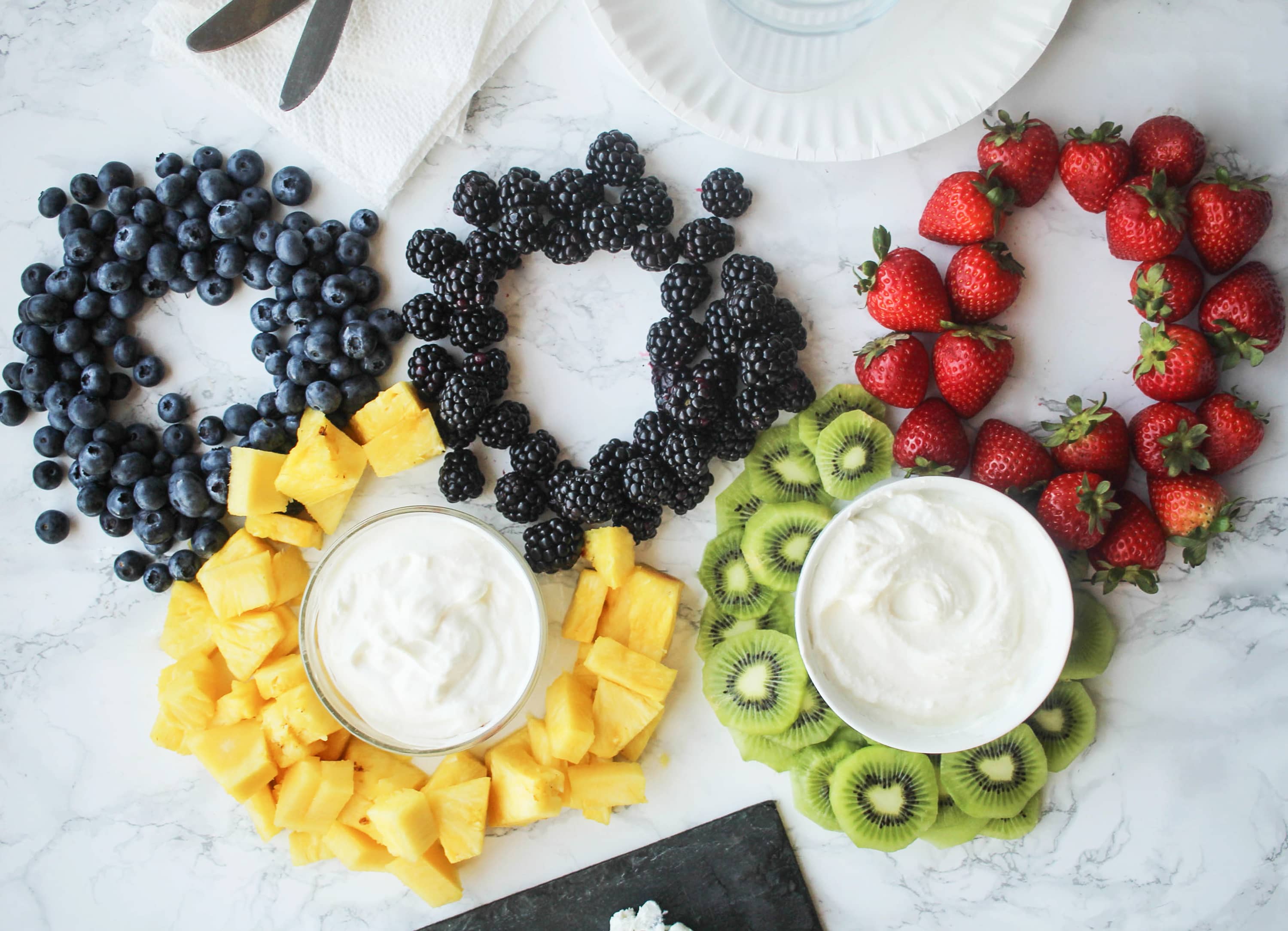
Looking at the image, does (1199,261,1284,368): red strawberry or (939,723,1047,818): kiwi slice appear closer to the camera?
(1199,261,1284,368): red strawberry

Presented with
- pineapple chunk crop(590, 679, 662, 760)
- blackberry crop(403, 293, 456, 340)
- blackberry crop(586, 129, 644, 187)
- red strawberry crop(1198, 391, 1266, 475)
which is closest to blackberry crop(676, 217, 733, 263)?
blackberry crop(586, 129, 644, 187)

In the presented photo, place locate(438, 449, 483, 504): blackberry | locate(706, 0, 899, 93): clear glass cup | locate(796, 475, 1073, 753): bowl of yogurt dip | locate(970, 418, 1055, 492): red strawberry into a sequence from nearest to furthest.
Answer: locate(706, 0, 899, 93): clear glass cup < locate(796, 475, 1073, 753): bowl of yogurt dip < locate(970, 418, 1055, 492): red strawberry < locate(438, 449, 483, 504): blackberry

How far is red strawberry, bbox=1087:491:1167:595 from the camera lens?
5.81 ft

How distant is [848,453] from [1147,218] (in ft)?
2.38

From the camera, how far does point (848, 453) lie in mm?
1829

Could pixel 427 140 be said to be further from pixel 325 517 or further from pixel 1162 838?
pixel 1162 838

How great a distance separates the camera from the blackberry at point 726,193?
1.85 meters

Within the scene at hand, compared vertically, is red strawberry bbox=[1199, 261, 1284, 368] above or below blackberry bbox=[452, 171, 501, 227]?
above

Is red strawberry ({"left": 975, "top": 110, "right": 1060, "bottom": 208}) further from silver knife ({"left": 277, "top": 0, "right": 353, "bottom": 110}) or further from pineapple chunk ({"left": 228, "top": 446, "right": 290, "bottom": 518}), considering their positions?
pineapple chunk ({"left": 228, "top": 446, "right": 290, "bottom": 518})

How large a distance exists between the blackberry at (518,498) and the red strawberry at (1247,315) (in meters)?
1.42

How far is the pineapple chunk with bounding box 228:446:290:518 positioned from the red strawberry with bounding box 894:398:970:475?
1.32 metres

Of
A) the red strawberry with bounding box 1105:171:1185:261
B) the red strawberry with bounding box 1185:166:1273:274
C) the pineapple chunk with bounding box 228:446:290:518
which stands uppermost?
the red strawberry with bounding box 1185:166:1273:274

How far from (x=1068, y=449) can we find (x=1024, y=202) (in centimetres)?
52

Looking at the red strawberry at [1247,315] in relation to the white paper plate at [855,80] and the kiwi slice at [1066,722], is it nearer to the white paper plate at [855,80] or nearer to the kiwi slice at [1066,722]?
the white paper plate at [855,80]
